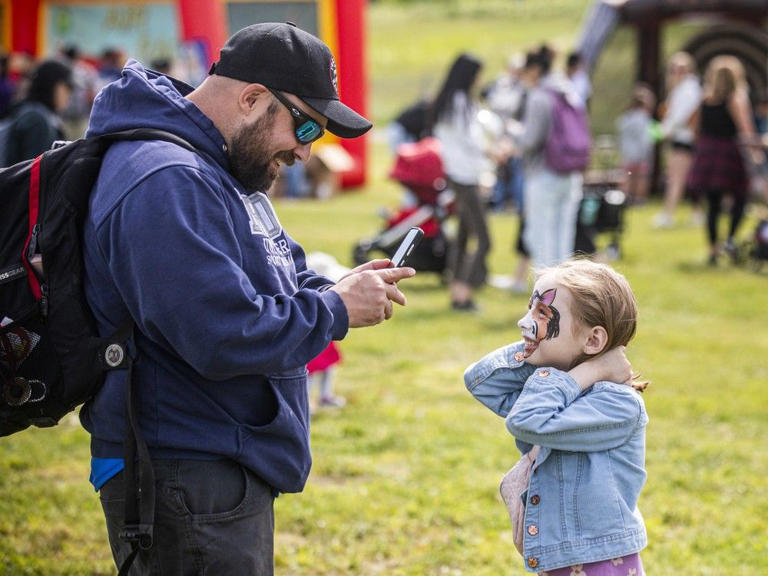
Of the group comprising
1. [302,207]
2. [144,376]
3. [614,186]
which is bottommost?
[302,207]

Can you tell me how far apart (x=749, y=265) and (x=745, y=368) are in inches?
169

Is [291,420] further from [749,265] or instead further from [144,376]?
[749,265]

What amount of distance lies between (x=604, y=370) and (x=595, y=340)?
83mm

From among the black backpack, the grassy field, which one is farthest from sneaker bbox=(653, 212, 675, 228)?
the black backpack

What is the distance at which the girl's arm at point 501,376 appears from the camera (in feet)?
9.18

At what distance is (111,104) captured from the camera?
252cm

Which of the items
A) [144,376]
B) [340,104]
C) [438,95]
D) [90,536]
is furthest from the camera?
[438,95]

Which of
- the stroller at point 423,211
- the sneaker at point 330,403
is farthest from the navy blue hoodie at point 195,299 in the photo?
the stroller at point 423,211

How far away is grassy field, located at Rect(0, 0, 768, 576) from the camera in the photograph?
4.51m

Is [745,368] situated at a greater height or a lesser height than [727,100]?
lesser

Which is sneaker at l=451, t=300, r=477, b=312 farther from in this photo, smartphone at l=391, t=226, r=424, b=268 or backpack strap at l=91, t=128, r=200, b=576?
backpack strap at l=91, t=128, r=200, b=576

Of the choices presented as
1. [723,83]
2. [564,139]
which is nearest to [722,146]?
[723,83]

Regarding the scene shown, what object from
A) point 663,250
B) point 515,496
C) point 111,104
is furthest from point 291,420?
point 663,250

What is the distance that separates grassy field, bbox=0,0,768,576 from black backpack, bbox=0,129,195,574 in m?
2.07
